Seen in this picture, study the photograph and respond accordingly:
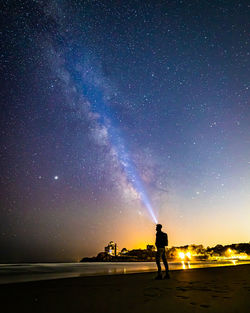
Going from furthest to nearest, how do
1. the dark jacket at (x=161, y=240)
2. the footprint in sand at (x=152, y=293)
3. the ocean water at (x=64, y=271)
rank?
the ocean water at (x=64, y=271)
the dark jacket at (x=161, y=240)
the footprint in sand at (x=152, y=293)

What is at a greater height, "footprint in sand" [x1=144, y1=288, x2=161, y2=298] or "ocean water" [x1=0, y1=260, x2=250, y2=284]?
"ocean water" [x1=0, y1=260, x2=250, y2=284]

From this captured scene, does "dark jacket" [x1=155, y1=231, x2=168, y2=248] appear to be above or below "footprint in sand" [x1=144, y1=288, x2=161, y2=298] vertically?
above

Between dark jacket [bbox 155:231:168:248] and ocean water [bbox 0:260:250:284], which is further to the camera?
ocean water [bbox 0:260:250:284]

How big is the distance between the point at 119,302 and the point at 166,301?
2.81 feet

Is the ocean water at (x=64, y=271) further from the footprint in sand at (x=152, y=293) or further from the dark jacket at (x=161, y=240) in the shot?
the footprint in sand at (x=152, y=293)

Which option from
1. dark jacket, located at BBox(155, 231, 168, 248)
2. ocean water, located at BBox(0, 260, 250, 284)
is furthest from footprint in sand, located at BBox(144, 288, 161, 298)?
ocean water, located at BBox(0, 260, 250, 284)

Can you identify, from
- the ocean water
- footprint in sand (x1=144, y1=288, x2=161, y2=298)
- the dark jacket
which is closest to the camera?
footprint in sand (x1=144, y1=288, x2=161, y2=298)

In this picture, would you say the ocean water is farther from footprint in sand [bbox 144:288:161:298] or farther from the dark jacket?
footprint in sand [bbox 144:288:161:298]

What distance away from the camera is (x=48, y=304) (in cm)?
437

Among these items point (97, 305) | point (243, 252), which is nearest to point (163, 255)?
point (97, 305)

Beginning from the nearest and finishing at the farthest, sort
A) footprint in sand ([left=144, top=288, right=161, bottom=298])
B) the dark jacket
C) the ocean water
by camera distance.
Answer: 1. footprint in sand ([left=144, top=288, right=161, bottom=298])
2. the dark jacket
3. the ocean water

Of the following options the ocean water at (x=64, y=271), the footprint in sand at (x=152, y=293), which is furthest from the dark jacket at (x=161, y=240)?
the ocean water at (x=64, y=271)

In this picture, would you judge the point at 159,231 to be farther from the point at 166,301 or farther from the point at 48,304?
the point at 48,304

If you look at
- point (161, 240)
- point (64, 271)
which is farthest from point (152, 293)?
point (64, 271)
